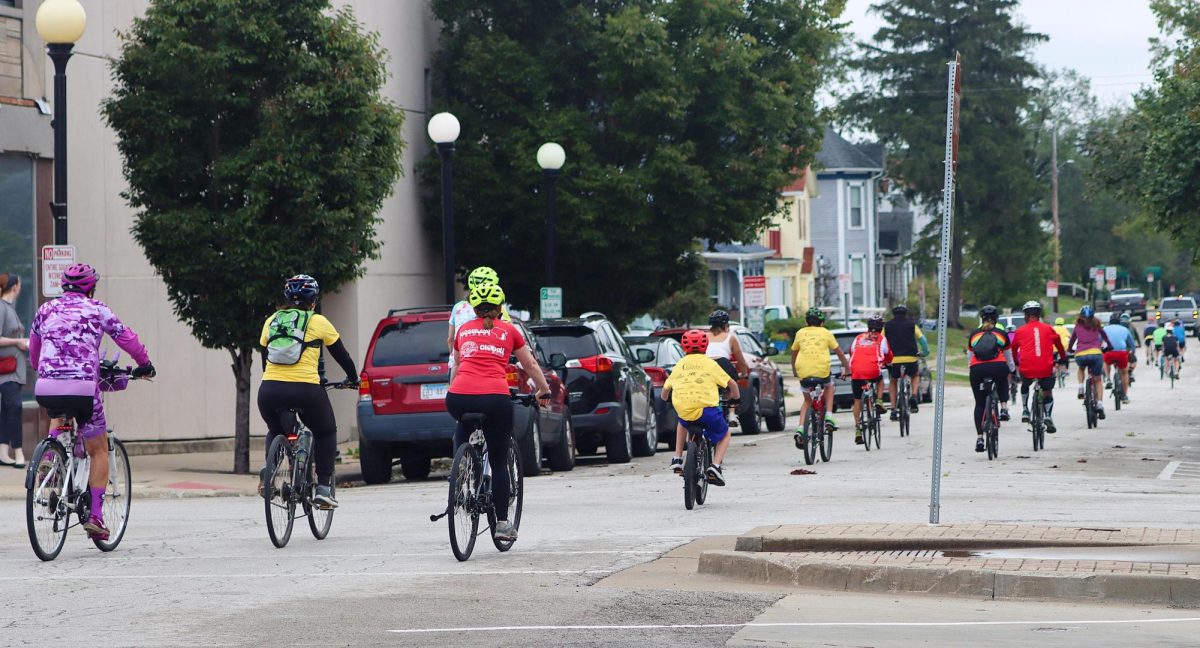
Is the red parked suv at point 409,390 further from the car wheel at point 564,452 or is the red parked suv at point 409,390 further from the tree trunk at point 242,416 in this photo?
the tree trunk at point 242,416

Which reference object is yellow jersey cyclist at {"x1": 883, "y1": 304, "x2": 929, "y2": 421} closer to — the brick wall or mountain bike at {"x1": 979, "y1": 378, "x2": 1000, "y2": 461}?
mountain bike at {"x1": 979, "y1": 378, "x2": 1000, "y2": 461}

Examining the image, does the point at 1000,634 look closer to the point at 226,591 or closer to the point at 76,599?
the point at 226,591

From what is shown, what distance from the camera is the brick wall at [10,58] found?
21.4 meters

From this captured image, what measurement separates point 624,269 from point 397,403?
13235 millimetres

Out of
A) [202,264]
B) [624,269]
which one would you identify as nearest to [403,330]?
[202,264]

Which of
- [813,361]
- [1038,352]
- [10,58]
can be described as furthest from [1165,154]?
[10,58]

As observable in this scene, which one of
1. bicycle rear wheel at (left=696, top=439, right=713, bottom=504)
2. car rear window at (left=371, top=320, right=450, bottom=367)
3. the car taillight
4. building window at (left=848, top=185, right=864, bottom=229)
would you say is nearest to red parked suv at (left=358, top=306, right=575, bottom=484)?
car rear window at (left=371, top=320, right=450, bottom=367)

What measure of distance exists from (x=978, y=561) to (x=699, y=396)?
216 inches

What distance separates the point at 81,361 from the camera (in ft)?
38.1

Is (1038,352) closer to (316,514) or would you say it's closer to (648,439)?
(648,439)

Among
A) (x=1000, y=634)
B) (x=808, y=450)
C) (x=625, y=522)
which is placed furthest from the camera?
(x=808, y=450)

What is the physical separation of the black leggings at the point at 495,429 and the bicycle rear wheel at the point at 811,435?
948cm

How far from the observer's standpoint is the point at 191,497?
17.1m

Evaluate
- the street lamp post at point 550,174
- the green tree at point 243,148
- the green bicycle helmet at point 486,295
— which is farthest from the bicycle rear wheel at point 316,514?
the street lamp post at point 550,174
